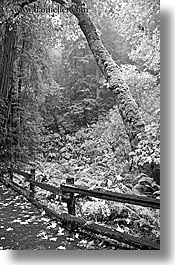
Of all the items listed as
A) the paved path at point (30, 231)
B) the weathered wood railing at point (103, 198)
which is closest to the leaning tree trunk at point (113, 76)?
the weathered wood railing at point (103, 198)

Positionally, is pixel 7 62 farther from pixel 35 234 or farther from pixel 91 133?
pixel 35 234

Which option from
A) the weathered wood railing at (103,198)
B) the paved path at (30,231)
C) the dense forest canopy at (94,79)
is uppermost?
the dense forest canopy at (94,79)

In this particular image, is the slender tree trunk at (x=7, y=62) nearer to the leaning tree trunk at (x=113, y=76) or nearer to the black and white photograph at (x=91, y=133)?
the black and white photograph at (x=91, y=133)

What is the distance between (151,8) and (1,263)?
2.25m

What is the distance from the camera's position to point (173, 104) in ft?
7.72

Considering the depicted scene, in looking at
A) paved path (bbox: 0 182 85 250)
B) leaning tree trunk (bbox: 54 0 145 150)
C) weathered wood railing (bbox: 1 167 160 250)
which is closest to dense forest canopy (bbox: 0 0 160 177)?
leaning tree trunk (bbox: 54 0 145 150)

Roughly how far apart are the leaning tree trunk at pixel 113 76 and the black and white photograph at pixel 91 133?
1 centimetres

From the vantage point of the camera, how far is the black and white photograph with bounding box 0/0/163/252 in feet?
7.84

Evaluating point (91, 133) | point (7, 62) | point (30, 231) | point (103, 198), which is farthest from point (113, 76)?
point (7, 62)

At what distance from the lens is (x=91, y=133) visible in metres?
3.38

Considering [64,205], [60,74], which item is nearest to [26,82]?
[60,74]

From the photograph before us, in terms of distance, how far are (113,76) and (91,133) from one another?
71 centimetres

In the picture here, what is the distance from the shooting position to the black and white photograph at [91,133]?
94.1 inches

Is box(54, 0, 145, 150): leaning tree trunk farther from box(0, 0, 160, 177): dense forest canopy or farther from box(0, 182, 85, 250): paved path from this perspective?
box(0, 182, 85, 250): paved path
